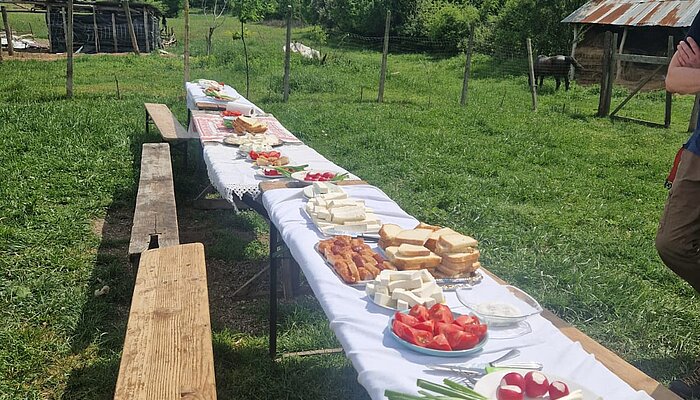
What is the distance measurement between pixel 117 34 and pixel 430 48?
46.4ft

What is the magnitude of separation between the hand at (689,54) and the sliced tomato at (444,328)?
1.99 m

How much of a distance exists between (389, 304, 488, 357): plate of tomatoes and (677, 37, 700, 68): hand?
6.19ft

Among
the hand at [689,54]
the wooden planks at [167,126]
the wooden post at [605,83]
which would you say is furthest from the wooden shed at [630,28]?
the hand at [689,54]

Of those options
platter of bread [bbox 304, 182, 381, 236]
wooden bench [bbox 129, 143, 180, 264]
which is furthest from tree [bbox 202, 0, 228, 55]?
platter of bread [bbox 304, 182, 381, 236]

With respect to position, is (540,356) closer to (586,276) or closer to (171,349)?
(171,349)

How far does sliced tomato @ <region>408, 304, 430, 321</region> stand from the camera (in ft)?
6.61

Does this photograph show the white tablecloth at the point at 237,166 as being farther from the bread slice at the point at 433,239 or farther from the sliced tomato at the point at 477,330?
the sliced tomato at the point at 477,330

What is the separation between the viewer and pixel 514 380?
1.60m

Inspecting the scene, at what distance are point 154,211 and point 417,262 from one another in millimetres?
2410

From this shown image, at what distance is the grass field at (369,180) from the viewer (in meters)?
3.76

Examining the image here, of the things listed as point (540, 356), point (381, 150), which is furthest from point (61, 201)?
point (540, 356)

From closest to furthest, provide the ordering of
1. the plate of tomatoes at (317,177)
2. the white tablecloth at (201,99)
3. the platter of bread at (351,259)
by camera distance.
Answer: the platter of bread at (351,259), the plate of tomatoes at (317,177), the white tablecloth at (201,99)

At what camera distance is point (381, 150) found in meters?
8.72

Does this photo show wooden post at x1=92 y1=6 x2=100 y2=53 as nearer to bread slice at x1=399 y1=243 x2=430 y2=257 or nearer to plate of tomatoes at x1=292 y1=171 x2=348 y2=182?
plate of tomatoes at x1=292 y1=171 x2=348 y2=182
